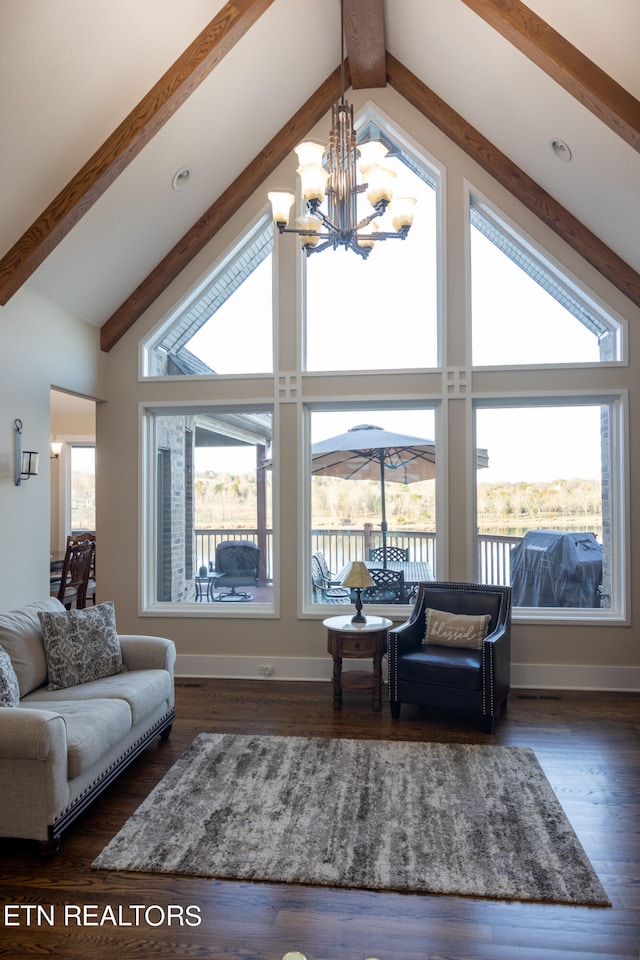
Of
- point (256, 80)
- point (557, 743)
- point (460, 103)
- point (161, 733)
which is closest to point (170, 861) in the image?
point (161, 733)

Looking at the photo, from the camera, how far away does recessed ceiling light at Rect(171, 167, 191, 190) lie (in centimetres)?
462

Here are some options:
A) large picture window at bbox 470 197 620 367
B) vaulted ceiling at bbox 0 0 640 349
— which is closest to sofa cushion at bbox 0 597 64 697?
vaulted ceiling at bbox 0 0 640 349

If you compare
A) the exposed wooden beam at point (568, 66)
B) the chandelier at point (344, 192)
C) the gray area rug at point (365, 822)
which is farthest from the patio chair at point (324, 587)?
the exposed wooden beam at point (568, 66)

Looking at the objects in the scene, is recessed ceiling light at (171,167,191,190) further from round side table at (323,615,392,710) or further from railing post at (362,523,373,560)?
round side table at (323,615,392,710)

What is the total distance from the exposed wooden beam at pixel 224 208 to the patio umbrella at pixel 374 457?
1.90m

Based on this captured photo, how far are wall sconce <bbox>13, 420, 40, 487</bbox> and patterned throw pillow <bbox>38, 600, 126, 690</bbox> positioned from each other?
1061 millimetres

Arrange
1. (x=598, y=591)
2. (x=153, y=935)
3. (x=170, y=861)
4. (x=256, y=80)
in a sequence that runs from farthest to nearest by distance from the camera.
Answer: (x=598, y=591) → (x=256, y=80) → (x=170, y=861) → (x=153, y=935)

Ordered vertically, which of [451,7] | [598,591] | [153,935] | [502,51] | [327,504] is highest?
[451,7]

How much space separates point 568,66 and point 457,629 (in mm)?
3529

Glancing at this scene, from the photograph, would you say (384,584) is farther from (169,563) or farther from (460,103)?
(460,103)

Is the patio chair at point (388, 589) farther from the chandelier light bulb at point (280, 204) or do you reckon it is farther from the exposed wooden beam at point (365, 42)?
the exposed wooden beam at point (365, 42)

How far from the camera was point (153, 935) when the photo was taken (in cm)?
231

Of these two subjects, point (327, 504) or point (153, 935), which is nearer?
point (153, 935)

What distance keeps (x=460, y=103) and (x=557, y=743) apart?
4.55 metres
